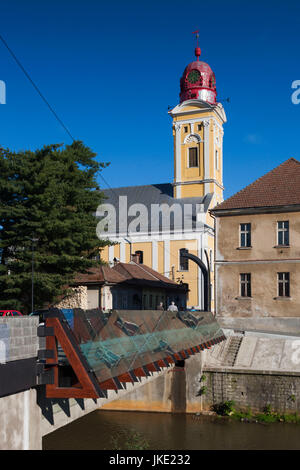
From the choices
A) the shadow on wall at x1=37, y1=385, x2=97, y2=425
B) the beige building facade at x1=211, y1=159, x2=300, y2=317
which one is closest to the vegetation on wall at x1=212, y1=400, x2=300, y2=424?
the beige building facade at x1=211, y1=159, x2=300, y2=317

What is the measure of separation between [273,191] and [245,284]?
234 inches

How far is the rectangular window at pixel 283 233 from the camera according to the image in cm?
3175

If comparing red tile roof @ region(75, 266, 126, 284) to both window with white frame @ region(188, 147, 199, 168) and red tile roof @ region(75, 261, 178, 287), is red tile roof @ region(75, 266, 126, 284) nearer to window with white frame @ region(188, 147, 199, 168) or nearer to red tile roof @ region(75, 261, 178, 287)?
red tile roof @ region(75, 261, 178, 287)

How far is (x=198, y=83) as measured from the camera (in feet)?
208

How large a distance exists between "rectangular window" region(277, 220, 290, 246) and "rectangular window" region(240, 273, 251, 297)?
2.74 metres

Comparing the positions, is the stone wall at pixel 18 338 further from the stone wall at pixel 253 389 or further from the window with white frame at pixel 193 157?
the window with white frame at pixel 193 157

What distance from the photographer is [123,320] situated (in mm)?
11492

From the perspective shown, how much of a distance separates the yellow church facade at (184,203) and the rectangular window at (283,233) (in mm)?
21630

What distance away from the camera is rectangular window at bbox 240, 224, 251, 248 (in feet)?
108

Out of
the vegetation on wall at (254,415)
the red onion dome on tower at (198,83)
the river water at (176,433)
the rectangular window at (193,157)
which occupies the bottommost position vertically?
the river water at (176,433)

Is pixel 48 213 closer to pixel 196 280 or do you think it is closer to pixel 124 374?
pixel 124 374

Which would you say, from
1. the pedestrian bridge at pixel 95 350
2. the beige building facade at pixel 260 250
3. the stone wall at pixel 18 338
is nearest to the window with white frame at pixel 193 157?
the beige building facade at pixel 260 250
